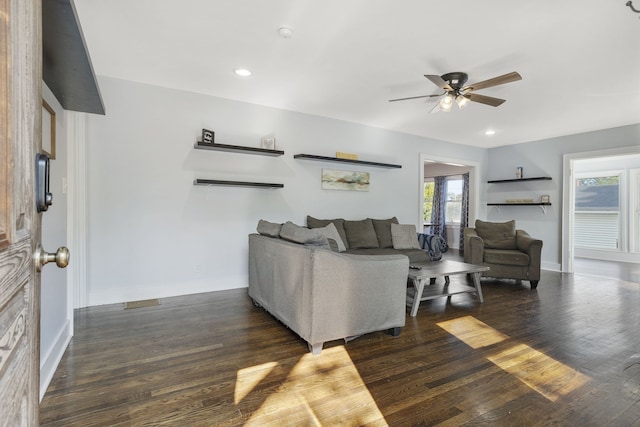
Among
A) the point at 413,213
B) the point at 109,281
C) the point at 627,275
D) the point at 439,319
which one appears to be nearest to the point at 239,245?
the point at 109,281

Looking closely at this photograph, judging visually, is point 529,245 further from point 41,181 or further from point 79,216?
point 79,216

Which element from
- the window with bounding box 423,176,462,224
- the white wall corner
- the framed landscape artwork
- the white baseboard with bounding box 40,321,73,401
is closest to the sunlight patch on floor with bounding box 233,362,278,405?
the white baseboard with bounding box 40,321,73,401

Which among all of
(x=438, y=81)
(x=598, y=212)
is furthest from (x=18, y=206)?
(x=598, y=212)

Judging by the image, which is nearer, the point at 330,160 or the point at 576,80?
the point at 576,80

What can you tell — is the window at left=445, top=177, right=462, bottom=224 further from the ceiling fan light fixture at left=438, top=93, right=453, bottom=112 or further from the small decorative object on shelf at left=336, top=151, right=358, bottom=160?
the ceiling fan light fixture at left=438, top=93, right=453, bottom=112

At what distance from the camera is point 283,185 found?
438cm

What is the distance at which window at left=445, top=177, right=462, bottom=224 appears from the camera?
8.39 meters

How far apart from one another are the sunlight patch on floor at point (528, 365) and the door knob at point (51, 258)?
2361 millimetres

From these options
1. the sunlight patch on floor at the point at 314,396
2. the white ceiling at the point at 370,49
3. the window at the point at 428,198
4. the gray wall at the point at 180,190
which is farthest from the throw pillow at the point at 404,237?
the window at the point at 428,198

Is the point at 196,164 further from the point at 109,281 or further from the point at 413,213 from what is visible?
the point at 413,213

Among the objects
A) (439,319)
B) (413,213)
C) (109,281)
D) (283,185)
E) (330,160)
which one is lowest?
(439,319)

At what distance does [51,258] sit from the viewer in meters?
0.72

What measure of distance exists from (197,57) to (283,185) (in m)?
1.86

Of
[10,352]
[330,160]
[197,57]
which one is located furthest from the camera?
[330,160]
